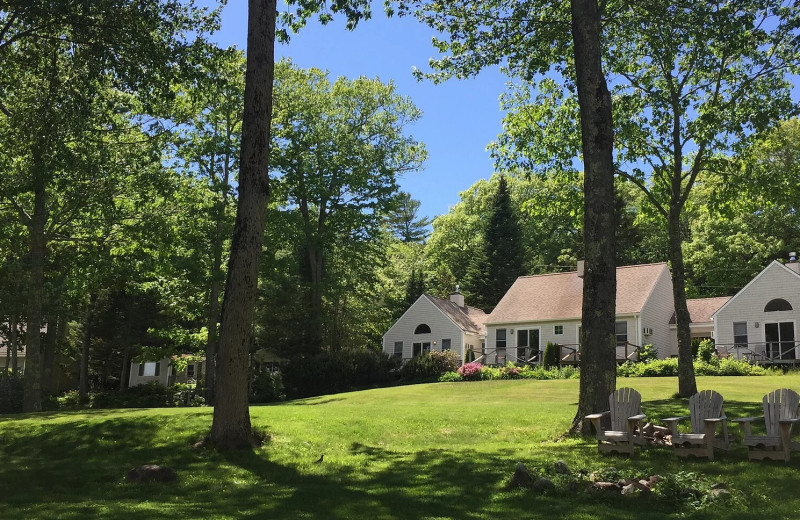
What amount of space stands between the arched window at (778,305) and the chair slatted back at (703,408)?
25799mm

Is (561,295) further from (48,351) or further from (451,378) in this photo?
(48,351)

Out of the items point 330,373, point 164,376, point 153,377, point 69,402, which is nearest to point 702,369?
point 330,373

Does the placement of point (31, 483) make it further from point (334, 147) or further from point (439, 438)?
point (334, 147)

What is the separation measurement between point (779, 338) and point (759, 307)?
175 centimetres

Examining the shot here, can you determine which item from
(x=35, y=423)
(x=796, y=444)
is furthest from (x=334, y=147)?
(x=796, y=444)

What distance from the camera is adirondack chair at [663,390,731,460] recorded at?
9.30 meters

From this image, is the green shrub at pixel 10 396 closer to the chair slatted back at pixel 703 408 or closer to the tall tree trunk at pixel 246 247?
the tall tree trunk at pixel 246 247

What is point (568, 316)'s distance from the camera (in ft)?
113

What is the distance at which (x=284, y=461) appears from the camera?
10508 millimetres

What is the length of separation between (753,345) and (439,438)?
2526 cm

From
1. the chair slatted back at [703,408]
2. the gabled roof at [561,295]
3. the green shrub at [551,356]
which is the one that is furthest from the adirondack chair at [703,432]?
the gabled roof at [561,295]

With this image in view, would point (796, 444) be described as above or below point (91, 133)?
below

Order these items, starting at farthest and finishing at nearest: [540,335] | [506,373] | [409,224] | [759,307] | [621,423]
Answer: [409,224] → [540,335] → [759,307] → [506,373] → [621,423]

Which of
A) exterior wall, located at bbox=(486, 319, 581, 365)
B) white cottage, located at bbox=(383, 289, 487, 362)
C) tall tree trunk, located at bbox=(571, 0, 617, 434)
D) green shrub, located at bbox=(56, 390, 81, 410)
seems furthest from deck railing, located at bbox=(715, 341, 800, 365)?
green shrub, located at bbox=(56, 390, 81, 410)
